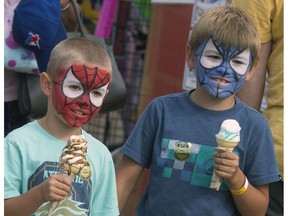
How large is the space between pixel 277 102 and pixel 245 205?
1.69 ft

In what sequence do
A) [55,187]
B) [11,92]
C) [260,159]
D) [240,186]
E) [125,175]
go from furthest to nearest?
[11,92], [125,175], [260,159], [240,186], [55,187]

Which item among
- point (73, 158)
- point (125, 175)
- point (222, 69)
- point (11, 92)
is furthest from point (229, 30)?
point (11, 92)

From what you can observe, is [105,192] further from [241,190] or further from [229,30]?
[229,30]

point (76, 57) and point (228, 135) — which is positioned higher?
point (76, 57)

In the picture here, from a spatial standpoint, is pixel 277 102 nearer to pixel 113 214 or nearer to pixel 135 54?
pixel 113 214

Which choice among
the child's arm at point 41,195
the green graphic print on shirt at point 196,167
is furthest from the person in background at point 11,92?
the child's arm at point 41,195

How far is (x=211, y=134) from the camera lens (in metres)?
2.95

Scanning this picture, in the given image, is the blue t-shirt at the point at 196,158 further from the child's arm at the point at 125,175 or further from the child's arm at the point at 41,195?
the child's arm at the point at 41,195

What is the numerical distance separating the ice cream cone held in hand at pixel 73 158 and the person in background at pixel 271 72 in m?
0.97

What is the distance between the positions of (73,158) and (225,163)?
0.60 metres

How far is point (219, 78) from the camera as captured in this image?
2904 millimetres

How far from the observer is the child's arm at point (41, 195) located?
250cm

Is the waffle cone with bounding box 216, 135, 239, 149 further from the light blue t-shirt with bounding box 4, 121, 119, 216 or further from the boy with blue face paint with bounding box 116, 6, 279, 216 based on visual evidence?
the light blue t-shirt with bounding box 4, 121, 119, 216

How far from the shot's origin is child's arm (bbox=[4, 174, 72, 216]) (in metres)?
2.50
